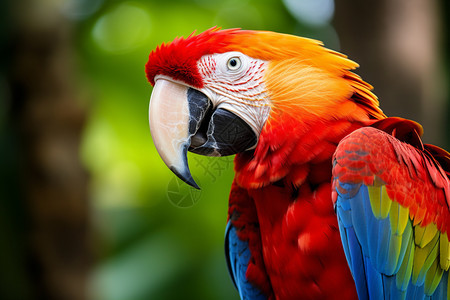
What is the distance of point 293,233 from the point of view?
1344 millimetres

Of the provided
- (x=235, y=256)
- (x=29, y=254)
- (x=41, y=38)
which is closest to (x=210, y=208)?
(x=29, y=254)

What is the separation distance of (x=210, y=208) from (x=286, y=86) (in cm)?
275

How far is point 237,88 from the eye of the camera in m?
1.38

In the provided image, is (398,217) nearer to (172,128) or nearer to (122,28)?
(172,128)

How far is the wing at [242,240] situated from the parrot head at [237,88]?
0.24m

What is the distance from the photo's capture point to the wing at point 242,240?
156 centimetres

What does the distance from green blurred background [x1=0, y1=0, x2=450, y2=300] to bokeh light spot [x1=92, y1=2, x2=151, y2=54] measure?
0.01 m

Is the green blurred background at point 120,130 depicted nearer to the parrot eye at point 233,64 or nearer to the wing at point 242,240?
the wing at point 242,240

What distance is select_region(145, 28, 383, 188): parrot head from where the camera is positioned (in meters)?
1.32

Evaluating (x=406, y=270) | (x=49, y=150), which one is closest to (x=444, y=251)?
(x=406, y=270)

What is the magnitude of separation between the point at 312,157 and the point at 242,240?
45 cm

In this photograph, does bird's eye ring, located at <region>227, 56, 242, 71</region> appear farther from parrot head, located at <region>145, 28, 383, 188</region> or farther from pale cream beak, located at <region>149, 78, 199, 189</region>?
pale cream beak, located at <region>149, 78, 199, 189</region>

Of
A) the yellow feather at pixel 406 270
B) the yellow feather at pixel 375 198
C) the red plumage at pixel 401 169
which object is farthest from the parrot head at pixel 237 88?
the yellow feather at pixel 406 270

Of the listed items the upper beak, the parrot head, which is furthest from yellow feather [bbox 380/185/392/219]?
the upper beak
